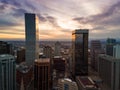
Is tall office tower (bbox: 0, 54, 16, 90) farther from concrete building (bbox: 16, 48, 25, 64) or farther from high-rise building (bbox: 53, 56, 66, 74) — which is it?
concrete building (bbox: 16, 48, 25, 64)

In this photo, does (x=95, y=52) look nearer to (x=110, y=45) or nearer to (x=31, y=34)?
(x=110, y=45)

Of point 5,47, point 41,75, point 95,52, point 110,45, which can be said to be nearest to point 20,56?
point 5,47

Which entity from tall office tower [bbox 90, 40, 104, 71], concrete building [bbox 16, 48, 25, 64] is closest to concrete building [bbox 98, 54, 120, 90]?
tall office tower [bbox 90, 40, 104, 71]

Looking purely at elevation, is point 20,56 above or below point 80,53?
below

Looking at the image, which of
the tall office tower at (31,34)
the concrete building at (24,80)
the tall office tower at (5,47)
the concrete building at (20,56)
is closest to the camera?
the concrete building at (24,80)

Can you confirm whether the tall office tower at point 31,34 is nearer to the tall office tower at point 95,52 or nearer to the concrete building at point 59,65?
the concrete building at point 59,65

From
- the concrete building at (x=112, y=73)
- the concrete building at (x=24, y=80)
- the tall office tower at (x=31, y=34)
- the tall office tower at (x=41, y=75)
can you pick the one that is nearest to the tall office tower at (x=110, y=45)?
the concrete building at (x=112, y=73)

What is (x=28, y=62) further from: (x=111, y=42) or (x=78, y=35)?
(x=111, y=42)
